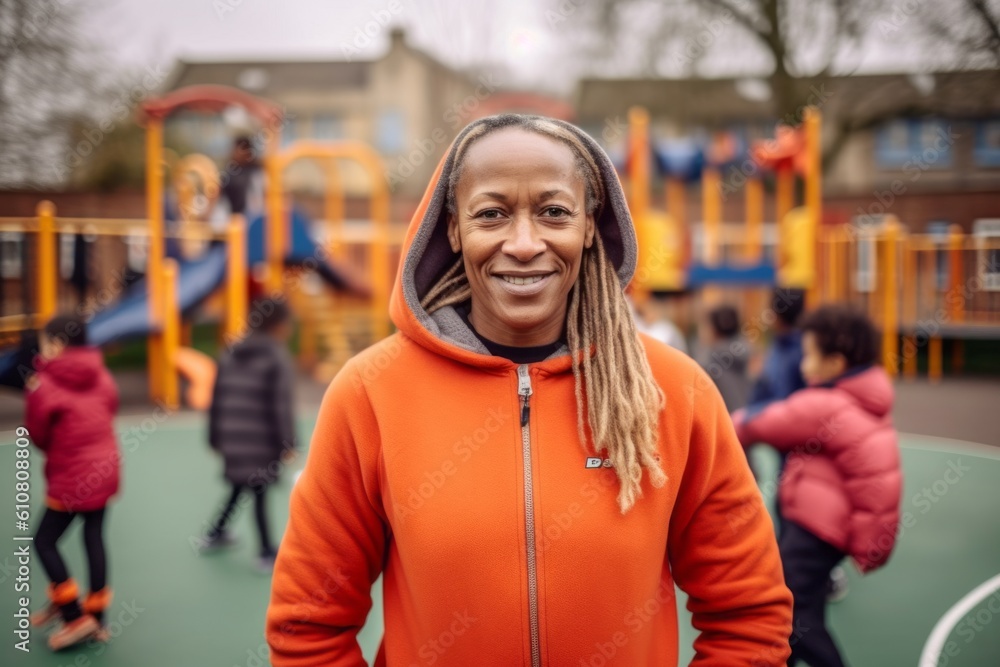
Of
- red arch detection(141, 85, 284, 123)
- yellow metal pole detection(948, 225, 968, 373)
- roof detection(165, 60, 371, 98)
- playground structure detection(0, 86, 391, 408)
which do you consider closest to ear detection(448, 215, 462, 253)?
playground structure detection(0, 86, 391, 408)

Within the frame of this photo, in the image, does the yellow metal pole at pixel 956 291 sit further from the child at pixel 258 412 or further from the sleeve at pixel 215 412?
the sleeve at pixel 215 412

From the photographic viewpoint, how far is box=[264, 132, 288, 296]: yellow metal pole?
37.2 ft

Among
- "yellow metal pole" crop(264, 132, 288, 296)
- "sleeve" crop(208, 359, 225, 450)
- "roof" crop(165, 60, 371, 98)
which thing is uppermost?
"roof" crop(165, 60, 371, 98)

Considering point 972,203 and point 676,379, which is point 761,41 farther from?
point 676,379

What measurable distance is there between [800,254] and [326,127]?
30.0m

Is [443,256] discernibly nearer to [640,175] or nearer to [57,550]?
[57,550]

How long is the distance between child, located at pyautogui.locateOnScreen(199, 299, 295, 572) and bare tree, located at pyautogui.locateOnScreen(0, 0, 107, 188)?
9823 millimetres

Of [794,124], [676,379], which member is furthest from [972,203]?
[676,379]

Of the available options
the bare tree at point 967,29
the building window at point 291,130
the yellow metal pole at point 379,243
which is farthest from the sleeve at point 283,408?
the building window at point 291,130

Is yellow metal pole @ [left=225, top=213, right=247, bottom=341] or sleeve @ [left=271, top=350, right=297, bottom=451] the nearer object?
sleeve @ [left=271, top=350, right=297, bottom=451]

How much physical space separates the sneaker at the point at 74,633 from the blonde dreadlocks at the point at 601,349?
10.4 ft

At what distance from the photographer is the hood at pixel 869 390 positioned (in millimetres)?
3273

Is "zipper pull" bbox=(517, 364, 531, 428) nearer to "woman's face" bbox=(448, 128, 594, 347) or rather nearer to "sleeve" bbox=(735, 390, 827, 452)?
"woman's face" bbox=(448, 128, 594, 347)

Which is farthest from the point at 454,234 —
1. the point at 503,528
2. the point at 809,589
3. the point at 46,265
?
the point at 46,265
